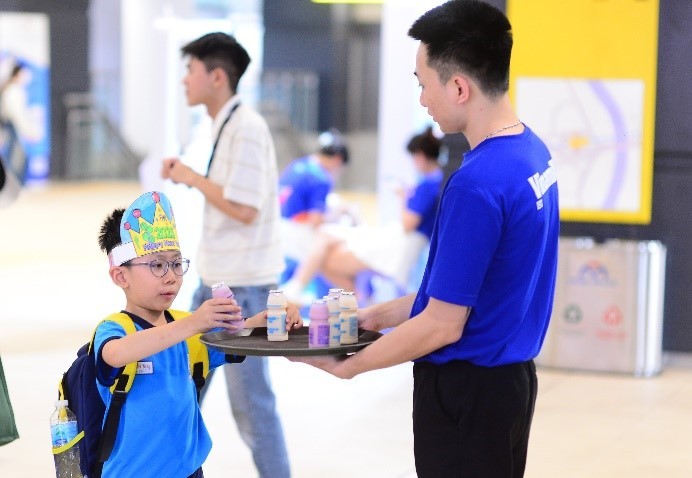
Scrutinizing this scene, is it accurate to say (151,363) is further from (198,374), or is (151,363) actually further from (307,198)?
(307,198)

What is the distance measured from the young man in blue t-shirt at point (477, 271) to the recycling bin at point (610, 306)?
4.93m

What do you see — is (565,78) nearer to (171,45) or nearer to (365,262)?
(365,262)

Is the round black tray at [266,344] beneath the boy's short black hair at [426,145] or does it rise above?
beneath

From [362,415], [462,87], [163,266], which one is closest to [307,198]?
[362,415]

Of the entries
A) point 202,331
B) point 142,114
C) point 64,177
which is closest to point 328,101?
point 142,114

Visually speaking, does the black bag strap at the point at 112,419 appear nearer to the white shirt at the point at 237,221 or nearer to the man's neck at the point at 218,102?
the white shirt at the point at 237,221

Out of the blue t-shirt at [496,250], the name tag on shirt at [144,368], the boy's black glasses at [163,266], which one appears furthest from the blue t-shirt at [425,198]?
the blue t-shirt at [496,250]

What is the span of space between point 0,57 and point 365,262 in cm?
1366

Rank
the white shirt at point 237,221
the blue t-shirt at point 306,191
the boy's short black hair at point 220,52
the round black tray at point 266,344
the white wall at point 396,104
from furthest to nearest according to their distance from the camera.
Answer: the blue t-shirt at point 306,191, the white wall at point 396,104, the boy's short black hair at point 220,52, the white shirt at point 237,221, the round black tray at point 266,344

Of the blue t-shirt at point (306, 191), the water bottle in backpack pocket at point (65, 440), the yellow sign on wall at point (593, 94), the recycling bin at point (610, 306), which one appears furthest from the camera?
the blue t-shirt at point (306, 191)

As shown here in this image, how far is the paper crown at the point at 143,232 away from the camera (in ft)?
9.70

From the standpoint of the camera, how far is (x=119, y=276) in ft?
9.82

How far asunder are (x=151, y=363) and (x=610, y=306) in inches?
199

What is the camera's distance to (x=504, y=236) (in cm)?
253
